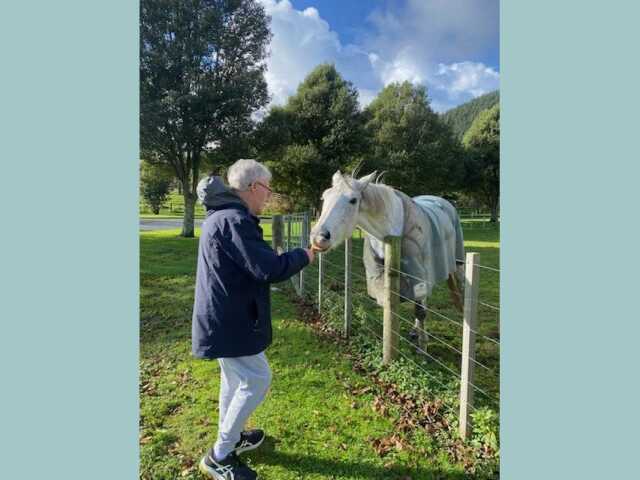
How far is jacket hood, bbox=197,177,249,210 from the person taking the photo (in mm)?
1980

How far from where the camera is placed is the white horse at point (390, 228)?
10.0 feet

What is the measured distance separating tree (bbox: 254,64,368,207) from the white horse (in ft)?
9.12

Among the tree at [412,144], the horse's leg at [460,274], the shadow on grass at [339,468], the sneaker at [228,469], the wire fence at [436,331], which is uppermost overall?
the tree at [412,144]

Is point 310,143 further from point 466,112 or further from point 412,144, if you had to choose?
point 466,112

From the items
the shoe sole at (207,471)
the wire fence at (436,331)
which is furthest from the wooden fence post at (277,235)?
the shoe sole at (207,471)

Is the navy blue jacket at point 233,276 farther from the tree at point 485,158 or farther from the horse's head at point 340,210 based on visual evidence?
the tree at point 485,158

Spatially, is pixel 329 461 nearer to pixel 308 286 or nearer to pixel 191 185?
pixel 191 185

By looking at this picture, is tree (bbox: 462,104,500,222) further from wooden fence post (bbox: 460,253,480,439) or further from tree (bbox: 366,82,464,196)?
wooden fence post (bbox: 460,253,480,439)

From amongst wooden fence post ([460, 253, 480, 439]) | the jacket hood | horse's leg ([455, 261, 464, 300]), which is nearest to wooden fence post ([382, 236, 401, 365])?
wooden fence post ([460, 253, 480, 439])

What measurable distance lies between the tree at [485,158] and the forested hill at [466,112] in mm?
71

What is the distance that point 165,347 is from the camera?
421 centimetres

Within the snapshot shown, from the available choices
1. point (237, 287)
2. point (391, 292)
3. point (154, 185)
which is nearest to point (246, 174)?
point (237, 287)

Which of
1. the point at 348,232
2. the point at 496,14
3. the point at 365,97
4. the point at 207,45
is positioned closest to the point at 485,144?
the point at 496,14

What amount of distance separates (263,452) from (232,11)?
16.9 feet
